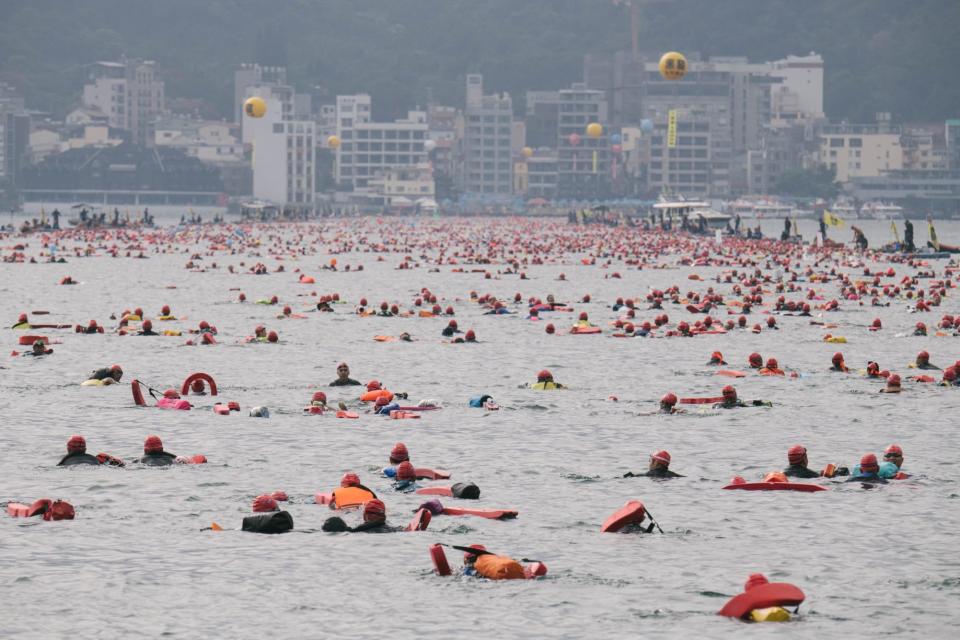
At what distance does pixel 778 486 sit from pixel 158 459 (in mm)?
8337

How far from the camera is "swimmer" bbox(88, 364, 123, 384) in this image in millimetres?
32541

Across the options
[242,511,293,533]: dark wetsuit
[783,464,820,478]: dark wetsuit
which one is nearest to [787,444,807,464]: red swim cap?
[783,464,820,478]: dark wetsuit

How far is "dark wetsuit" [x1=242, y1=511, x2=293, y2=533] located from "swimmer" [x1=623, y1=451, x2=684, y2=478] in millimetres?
5311

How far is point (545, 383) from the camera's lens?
32.9 meters

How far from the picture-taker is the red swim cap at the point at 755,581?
639 inches

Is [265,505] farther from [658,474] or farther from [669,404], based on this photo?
[669,404]

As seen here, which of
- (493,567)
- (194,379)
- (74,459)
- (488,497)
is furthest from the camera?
(194,379)

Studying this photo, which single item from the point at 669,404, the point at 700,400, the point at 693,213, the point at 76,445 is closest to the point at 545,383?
the point at 700,400

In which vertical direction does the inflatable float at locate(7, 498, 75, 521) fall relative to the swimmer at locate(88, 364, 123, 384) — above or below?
below

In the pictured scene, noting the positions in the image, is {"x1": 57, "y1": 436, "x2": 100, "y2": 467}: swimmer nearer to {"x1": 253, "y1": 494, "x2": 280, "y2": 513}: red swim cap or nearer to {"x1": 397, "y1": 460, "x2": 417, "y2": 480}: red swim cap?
{"x1": 253, "y1": 494, "x2": 280, "y2": 513}: red swim cap

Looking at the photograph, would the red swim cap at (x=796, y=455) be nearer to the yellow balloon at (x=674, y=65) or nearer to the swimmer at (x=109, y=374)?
the swimmer at (x=109, y=374)

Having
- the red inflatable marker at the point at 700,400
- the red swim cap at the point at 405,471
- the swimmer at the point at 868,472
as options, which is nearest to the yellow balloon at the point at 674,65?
the red inflatable marker at the point at 700,400

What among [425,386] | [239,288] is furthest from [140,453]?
[239,288]

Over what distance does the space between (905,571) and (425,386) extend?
54.0ft
